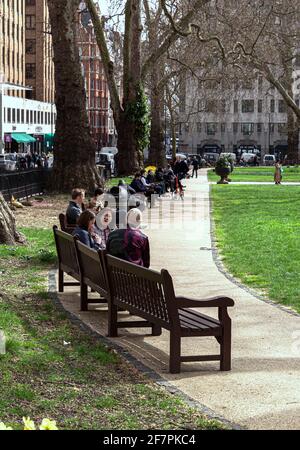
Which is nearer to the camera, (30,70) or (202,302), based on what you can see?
(202,302)

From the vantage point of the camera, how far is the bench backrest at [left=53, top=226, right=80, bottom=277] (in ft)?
40.6

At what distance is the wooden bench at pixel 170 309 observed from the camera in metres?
8.57


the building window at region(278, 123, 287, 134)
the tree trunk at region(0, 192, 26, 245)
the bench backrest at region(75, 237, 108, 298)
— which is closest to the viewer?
the bench backrest at region(75, 237, 108, 298)

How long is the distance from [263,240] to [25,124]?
8238 cm

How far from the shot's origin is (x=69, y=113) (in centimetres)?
3275

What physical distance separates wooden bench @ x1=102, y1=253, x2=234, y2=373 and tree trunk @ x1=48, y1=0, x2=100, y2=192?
22.3 meters

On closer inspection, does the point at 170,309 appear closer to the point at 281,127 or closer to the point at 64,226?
the point at 64,226

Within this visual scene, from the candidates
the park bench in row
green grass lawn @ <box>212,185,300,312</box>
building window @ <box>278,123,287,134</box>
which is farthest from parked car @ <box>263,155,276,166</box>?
the park bench in row

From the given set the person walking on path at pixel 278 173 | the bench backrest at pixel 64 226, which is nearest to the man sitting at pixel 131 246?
the bench backrest at pixel 64 226

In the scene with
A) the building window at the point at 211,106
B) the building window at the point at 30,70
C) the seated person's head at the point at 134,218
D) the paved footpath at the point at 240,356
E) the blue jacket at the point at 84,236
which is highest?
the building window at the point at 30,70

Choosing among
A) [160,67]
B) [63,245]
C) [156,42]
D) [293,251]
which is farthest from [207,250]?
[160,67]

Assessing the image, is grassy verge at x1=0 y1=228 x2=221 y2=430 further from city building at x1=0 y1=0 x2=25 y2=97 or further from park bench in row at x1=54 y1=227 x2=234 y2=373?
city building at x1=0 y1=0 x2=25 y2=97

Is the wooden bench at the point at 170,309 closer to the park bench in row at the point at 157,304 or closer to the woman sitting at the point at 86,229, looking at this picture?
the park bench in row at the point at 157,304

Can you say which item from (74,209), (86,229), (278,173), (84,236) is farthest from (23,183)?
(278,173)
